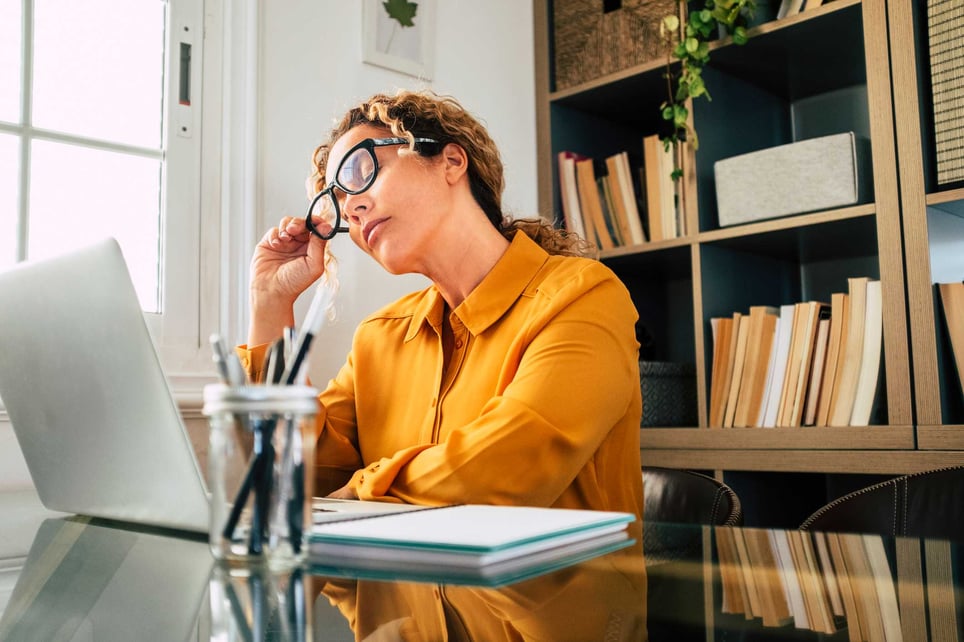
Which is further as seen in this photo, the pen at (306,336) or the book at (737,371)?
the book at (737,371)

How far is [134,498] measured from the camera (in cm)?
82

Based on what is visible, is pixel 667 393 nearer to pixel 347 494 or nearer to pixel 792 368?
pixel 792 368

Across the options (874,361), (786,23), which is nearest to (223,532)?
(874,361)

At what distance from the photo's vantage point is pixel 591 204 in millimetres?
2471

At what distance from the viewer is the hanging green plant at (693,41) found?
6.93ft

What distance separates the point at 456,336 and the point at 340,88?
3.05 feet

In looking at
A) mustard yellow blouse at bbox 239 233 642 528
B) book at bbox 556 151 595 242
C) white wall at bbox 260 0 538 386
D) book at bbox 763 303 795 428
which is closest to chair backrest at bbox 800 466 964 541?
mustard yellow blouse at bbox 239 233 642 528

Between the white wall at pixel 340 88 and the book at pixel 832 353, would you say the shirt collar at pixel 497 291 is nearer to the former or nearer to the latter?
the white wall at pixel 340 88

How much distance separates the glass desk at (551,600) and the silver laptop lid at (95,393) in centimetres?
9

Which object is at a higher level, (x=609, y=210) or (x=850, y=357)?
(x=609, y=210)

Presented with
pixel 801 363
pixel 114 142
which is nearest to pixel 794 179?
pixel 801 363

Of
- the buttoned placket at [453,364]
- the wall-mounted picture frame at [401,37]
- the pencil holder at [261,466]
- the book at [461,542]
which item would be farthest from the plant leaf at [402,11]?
the pencil holder at [261,466]

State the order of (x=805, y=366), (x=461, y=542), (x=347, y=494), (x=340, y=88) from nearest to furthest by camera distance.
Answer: (x=461, y=542), (x=347, y=494), (x=805, y=366), (x=340, y=88)

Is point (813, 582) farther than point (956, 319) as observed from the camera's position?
No
